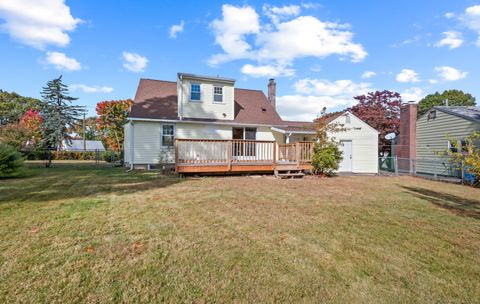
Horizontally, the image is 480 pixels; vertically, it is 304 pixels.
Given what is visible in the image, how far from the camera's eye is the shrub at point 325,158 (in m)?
11.9

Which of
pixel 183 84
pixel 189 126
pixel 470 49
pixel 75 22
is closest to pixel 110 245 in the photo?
pixel 189 126

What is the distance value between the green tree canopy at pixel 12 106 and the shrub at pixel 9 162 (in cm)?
4212

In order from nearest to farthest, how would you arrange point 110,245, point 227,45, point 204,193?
point 110,245 → point 204,193 → point 227,45

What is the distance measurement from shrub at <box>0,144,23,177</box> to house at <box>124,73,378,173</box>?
15.0 ft

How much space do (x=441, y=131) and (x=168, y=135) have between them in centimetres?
1687

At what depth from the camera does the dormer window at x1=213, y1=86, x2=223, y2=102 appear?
14.6m

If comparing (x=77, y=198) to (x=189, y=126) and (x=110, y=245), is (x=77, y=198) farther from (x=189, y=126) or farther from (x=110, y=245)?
(x=189, y=126)

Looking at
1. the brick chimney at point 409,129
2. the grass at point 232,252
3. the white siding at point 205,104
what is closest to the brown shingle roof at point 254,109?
the white siding at point 205,104

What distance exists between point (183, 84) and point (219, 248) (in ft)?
40.8

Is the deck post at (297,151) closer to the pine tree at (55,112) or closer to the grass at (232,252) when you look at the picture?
the grass at (232,252)

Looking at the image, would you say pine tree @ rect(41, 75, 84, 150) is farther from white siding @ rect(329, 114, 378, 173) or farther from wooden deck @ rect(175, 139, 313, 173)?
white siding @ rect(329, 114, 378, 173)

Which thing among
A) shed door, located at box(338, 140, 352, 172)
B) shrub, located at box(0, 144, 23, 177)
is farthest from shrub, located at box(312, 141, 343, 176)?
shrub, located at box(0, 144, 23, 177)

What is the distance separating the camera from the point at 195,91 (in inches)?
561

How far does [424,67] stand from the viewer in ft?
47.4
